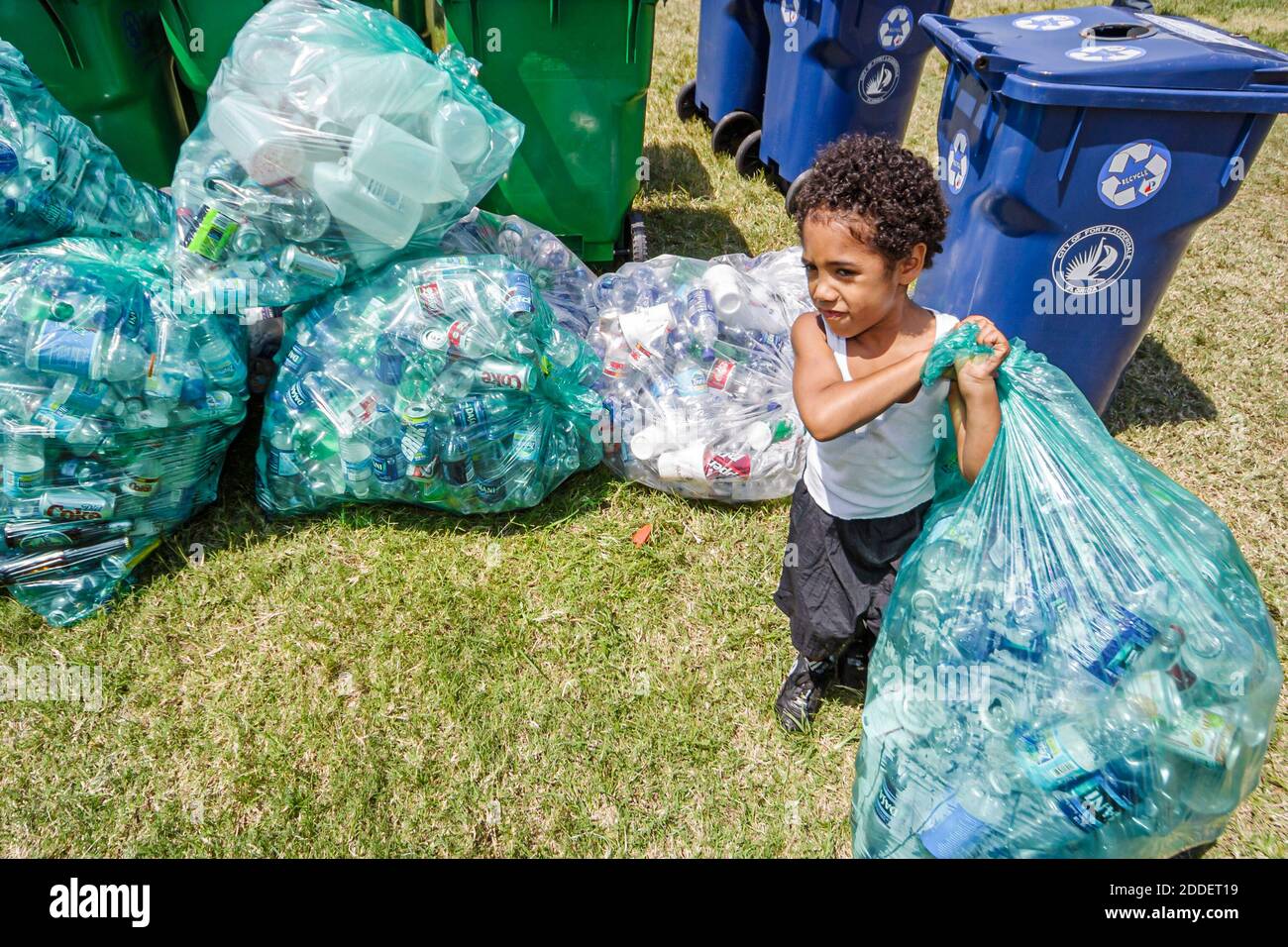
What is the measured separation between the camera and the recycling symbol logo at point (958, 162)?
2873 millimetres

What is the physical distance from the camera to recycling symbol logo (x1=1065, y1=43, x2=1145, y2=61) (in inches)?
99.2

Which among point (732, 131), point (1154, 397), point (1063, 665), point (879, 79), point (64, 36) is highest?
point (64, 36)

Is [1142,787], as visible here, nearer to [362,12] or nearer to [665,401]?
[665,401]

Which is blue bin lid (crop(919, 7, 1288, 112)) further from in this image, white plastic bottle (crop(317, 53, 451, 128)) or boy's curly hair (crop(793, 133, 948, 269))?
white plastic bottle (crop(317, 53, 451, 128))

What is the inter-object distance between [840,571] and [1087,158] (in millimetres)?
1537

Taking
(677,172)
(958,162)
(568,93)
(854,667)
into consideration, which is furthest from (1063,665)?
(677,172)

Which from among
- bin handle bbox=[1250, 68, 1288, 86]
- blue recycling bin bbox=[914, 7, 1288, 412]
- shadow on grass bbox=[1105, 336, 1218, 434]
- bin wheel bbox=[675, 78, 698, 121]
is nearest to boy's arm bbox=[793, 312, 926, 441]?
blue recycling bin bbox=[914, 7, 1288, 412]

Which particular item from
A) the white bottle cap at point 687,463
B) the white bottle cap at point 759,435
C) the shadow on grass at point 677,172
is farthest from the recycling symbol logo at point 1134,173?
the shadow on grass at point 677,172

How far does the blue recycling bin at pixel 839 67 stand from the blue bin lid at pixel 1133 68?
1.24 metres

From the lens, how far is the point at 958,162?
2928 mm

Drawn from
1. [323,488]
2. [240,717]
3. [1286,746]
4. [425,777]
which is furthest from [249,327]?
[1286,746]

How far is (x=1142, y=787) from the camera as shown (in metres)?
1.55

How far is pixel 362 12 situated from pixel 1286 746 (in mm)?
3533

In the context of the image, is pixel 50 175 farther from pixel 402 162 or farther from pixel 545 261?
pixel 545 261
